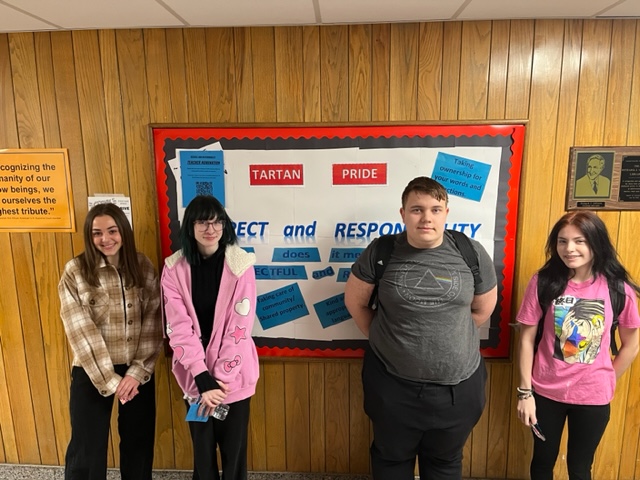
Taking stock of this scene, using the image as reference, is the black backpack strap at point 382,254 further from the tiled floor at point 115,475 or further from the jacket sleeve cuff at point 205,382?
the tiled floor at point 115,475

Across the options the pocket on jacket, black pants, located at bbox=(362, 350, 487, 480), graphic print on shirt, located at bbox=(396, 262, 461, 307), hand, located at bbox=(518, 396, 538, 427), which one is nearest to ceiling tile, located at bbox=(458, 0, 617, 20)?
graphic print on shirt, located at bbox=(396, 262, 461, 307)

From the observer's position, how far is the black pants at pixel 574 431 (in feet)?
5.69

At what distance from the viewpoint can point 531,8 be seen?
170 cm

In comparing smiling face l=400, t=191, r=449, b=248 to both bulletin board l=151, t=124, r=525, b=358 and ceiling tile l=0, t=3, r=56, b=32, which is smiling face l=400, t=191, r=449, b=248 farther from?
ceiling tile l=0, t=3, r=56, b=32

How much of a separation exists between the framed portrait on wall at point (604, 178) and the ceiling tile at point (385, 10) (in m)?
0.85

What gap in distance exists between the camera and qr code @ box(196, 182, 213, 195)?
79.7 inches

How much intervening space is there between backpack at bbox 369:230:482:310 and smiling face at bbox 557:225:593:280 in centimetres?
35

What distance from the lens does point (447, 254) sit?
1.63 metres

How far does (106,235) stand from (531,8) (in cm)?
192

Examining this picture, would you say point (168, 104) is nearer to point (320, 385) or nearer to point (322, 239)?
point (322, 239)

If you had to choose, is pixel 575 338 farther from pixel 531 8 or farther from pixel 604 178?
pixel 531 8

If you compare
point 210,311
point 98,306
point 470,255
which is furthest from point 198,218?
point 470,255

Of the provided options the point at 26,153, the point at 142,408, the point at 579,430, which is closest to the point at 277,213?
the point at 142,408

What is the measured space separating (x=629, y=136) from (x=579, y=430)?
4.22ft
